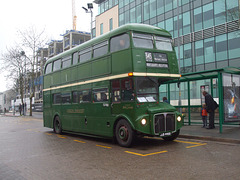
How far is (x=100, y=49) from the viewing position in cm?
1016

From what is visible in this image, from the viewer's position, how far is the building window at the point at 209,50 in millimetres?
27797

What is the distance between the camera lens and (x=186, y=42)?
101 feet

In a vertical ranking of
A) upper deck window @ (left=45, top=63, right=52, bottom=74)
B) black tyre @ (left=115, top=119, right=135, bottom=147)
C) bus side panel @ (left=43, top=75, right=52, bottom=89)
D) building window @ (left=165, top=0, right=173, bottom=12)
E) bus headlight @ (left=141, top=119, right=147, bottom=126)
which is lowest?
black tyre @ (left=115, top=119, right=135, bottom=147)

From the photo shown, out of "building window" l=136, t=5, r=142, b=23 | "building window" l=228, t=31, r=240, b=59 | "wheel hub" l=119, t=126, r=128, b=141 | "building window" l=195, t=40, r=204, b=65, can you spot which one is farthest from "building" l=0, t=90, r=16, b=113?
"wheel hub" l=119, t=126, r=128, b=141

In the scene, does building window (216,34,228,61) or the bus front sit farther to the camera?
building window (216,34,228,61)

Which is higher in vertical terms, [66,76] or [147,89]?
[66,76]

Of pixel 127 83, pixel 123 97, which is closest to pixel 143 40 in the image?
pixel 127 83

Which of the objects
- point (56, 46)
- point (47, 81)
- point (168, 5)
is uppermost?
point (56, 46)

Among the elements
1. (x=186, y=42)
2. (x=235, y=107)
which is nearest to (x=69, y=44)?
(x=186, y=42)

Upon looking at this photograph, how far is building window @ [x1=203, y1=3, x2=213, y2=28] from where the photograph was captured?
27.8 m

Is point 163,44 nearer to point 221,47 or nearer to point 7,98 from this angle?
point 221,47

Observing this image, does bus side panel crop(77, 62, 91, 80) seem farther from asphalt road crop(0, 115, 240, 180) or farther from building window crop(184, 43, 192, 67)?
building window crop(184, 43, 192, 67)

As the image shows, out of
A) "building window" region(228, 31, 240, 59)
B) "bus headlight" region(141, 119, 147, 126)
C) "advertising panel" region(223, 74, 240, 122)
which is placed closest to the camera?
"bus headlight" region(141, 119, 147, 126)

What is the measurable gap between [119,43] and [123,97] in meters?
1.97
